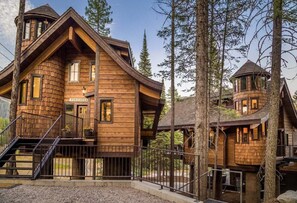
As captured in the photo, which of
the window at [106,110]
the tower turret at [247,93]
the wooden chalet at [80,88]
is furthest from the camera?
the tower turret at [247,93]

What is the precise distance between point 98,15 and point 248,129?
77.0 ft

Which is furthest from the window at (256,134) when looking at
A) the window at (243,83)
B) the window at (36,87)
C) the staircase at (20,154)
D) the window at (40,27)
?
the window at (40,27)

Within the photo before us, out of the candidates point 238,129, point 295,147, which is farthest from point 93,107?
point 295,147

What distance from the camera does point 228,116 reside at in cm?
1967

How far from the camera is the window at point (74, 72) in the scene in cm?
1468

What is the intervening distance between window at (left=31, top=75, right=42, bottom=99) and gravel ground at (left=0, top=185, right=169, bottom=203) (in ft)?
20.7

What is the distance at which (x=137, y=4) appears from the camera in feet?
102

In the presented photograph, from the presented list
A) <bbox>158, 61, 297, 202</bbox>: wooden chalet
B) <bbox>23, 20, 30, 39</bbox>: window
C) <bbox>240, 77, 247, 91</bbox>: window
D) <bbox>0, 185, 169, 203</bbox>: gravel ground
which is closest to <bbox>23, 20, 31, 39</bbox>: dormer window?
<bbox>23, 20, 30, 39</bbox>: window

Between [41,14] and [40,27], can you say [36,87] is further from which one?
[41,14]

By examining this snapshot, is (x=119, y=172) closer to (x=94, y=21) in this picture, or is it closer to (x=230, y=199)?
(x=230, y=199)

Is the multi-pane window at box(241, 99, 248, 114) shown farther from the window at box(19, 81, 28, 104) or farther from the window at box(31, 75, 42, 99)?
the window at box(19, 81, 28, 104)

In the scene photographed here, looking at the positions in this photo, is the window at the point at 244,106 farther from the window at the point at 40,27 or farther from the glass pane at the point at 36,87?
the window at the point at 40,27

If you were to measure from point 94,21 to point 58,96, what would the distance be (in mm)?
20288

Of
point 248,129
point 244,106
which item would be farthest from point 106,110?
point 244,106
